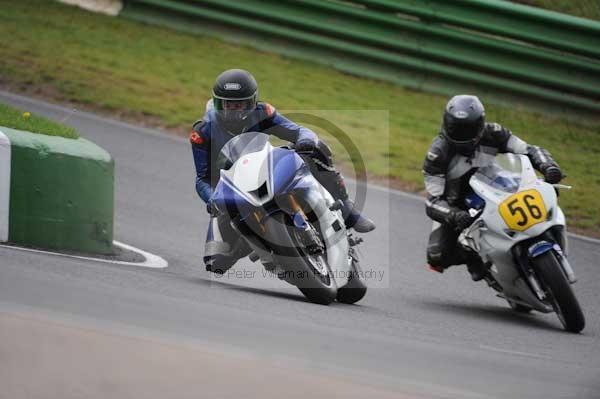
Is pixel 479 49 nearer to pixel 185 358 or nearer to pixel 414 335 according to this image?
pixel 414 335

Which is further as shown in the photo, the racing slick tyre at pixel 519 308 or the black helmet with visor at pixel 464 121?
the racing slick tyre at pixel 519 308

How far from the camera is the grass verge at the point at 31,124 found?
8.57 m

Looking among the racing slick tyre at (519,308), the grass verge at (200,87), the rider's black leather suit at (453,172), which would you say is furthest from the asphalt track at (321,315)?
the grass verge at (200,87)

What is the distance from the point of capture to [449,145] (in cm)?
854

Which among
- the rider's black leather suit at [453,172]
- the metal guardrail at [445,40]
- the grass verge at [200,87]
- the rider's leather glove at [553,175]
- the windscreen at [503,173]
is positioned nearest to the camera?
the windscreen at [503,173]

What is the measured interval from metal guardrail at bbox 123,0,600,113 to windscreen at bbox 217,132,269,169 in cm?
785

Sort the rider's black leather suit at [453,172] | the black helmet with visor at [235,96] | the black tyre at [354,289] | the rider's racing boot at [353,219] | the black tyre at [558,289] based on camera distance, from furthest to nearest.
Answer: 1. the rider's black leather suit at [453,172]
2. the rider's racing boot at [353,219]
3. the black tyre at [354,289]
4. the black helmet with visor at [235,96]
5. the black tyre at [558,289]

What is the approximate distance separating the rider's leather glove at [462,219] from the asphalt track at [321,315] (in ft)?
2.15

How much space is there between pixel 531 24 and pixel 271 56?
379cm

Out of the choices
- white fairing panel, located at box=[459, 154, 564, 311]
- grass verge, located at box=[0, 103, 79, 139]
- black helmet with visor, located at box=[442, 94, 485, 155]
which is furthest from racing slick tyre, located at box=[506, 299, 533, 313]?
grass verge, located at box=[0, 103, 79, 139]

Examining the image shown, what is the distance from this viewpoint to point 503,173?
8195 mm

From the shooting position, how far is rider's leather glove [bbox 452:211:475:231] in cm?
822

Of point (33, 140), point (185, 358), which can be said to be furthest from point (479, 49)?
point (185, 358)

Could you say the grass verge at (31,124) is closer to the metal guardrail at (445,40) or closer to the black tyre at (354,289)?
the black tyre at (354,289)
